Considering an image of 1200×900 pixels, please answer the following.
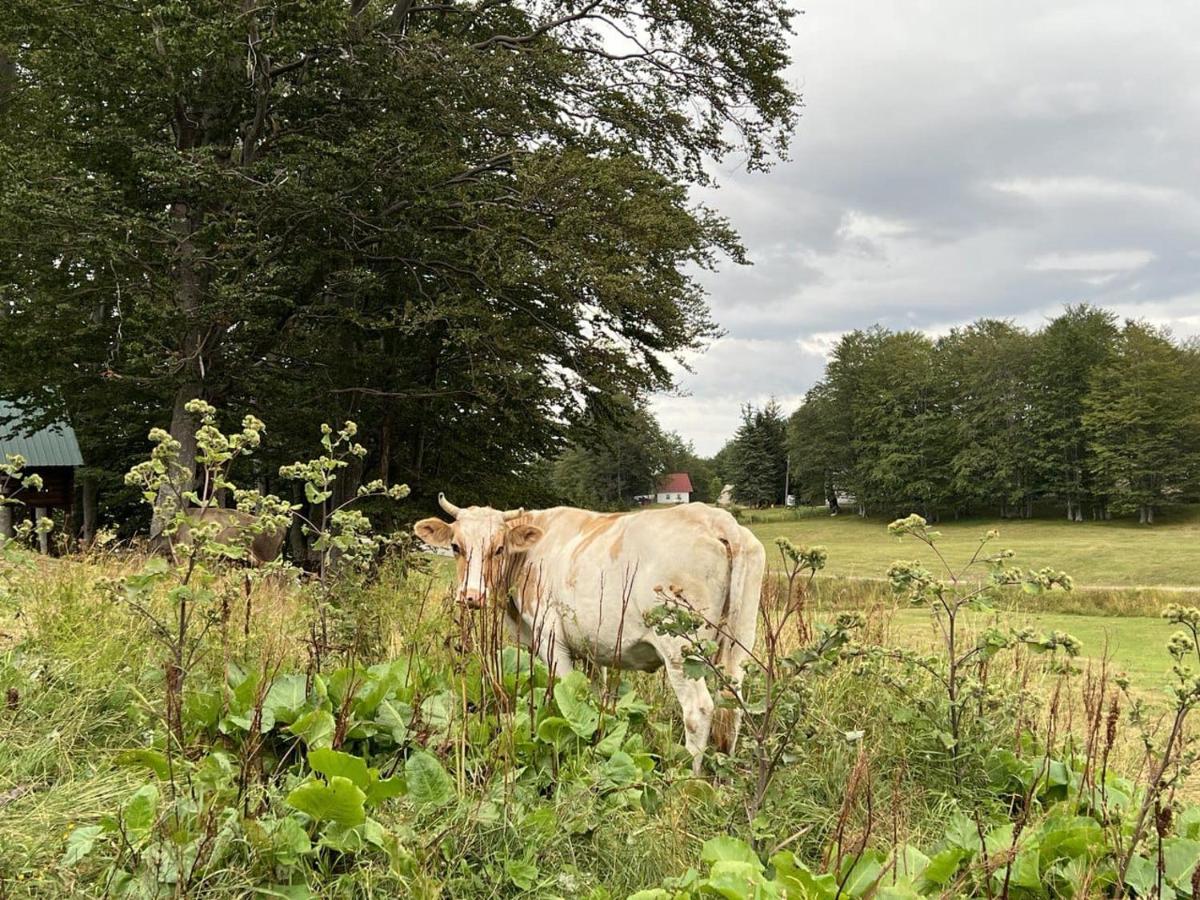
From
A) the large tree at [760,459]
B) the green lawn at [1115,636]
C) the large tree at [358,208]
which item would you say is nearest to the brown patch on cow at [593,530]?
the green lawn at [1115,636]

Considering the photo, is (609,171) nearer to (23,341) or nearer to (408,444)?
(408,444)

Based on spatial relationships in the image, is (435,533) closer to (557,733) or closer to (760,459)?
(557,733)

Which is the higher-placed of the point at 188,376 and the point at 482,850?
the point at 188,376

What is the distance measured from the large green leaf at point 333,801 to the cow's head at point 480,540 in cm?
233

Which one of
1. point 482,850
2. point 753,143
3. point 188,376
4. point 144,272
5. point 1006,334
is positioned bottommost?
point 482,850

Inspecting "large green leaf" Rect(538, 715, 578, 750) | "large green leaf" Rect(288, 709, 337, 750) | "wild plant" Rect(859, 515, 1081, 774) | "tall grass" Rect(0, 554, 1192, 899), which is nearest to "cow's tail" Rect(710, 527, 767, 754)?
"tall grass" Rect(0, 554, 1192, 899)

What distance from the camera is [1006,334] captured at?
226ft

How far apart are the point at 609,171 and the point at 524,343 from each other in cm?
349

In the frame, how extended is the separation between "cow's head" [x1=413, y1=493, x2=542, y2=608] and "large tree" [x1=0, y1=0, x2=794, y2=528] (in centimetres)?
777

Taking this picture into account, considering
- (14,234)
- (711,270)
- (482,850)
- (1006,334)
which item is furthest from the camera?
(1006,334)

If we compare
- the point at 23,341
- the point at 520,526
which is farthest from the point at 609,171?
the point at 23,341

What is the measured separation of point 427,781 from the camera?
2.85 m

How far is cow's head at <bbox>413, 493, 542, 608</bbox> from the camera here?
16.5 feet

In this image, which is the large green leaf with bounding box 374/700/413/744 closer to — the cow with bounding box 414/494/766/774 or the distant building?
the cow with bounding box 414/494/766/774
